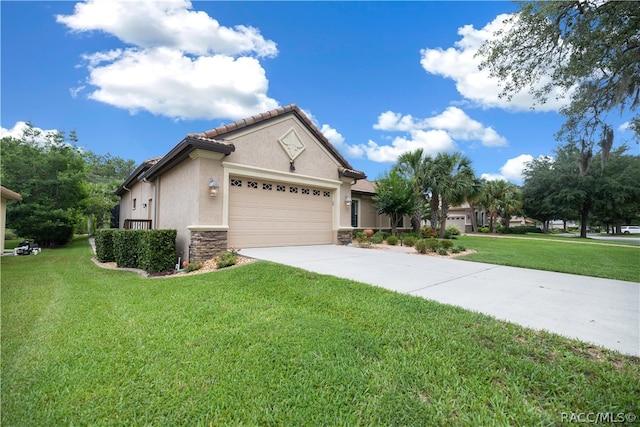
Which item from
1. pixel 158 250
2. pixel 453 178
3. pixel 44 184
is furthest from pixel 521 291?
pixel 44 184

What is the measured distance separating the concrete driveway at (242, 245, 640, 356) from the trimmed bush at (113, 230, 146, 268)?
3965mm

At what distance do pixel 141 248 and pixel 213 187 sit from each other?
9.29 feet

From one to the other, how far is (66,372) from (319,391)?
249cm

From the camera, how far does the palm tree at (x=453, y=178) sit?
699 inches

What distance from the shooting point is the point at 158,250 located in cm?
767

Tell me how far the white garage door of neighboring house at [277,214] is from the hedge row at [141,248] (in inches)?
74.0

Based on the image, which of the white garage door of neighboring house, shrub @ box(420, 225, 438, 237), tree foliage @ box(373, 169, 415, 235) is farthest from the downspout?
shrub @ box(420, 225, 438, 237)

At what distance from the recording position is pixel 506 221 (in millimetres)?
33875

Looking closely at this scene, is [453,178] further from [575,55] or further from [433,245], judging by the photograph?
[575,55]

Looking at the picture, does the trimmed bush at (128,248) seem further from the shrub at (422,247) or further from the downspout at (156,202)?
the shrub at (422,247)

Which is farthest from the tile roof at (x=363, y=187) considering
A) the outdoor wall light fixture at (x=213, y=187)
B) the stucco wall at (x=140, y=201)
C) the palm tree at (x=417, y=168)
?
the stucco wall at (x=140, y=201)

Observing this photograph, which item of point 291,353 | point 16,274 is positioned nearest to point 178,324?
point 291,353

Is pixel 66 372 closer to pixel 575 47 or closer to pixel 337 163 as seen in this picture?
pixel 337 163

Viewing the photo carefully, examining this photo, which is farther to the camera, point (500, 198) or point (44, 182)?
point (500, 198)
